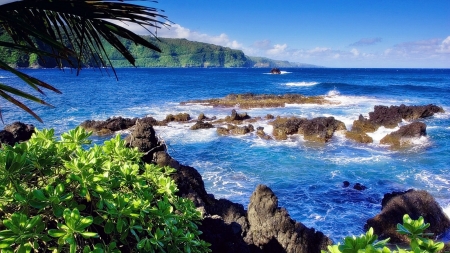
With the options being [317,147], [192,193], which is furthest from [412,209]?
[317,147]

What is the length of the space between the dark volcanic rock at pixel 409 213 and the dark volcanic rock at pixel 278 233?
2.83 metres

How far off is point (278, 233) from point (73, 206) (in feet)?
17.6

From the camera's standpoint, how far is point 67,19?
2012mm

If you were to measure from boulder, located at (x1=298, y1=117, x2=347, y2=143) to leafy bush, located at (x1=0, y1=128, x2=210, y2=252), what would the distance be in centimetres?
1771

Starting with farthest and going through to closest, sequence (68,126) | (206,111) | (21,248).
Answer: (206,111) → (68,126) → (21,248)

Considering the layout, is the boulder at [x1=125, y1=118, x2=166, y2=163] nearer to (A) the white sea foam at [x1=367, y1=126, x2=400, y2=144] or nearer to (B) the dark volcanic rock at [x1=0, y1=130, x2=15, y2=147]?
(B) the dark volcanic rock at [x1=0, y1=130, x2=15, y2=147]

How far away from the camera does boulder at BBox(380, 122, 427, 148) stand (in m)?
18.1

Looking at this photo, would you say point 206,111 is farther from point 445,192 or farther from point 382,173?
point 445,192

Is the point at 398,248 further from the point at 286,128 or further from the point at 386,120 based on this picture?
the point at 386,120

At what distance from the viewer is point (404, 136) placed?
18453 mm

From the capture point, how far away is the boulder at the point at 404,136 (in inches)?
713

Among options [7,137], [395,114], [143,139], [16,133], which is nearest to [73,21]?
[143,139]

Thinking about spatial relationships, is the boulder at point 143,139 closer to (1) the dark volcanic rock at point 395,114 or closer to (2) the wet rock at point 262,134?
(2) the wet rock at point 262,134

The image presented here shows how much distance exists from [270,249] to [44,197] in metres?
5.16
